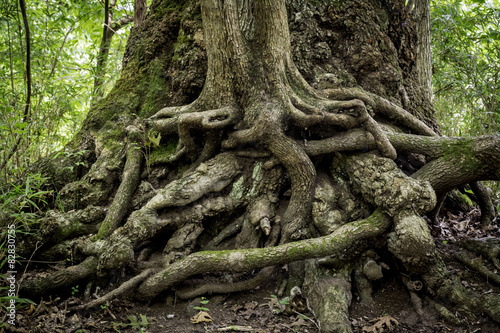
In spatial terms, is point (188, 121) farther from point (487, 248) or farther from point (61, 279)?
point (487, 248)

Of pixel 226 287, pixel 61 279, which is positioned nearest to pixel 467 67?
pixel 226 287

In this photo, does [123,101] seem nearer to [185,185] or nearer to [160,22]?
[160,22]

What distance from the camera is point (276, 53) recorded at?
368cm

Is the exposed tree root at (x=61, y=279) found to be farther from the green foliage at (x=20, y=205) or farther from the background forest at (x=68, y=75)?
the background forest at (x=68, y=75)

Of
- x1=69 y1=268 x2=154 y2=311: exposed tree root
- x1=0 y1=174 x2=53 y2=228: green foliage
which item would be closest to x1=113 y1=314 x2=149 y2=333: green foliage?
x1=69 y1=268 x2=154 y2=311: exposed tree root

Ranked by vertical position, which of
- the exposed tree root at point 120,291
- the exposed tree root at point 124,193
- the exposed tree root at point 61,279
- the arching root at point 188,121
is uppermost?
the arching root at point 188,121

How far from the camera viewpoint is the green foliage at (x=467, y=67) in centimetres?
546

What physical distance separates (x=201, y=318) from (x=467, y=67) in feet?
21.1

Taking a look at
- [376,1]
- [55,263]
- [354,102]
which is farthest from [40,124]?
[376,1]

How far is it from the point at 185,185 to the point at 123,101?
206 centimetres

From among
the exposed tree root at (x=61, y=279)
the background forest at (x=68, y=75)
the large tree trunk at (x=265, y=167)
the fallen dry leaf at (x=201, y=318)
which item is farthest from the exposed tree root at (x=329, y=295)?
the background forest at (x=68, y=75)

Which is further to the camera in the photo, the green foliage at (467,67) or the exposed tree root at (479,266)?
the green foliage at (467,67)

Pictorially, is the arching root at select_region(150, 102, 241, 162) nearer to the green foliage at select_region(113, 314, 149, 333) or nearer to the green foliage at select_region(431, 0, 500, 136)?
the green foliage at select_region(113, 314, 149, 333)

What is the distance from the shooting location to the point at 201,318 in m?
2.85
